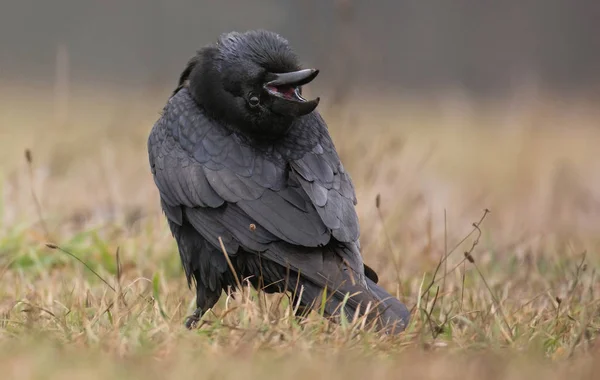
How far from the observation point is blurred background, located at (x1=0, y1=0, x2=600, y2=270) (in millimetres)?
7074

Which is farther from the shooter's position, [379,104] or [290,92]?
[379,104]

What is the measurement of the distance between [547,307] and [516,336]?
2.85 ft

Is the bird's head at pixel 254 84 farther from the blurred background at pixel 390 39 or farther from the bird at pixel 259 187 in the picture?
the blurred background at pixel 390 39

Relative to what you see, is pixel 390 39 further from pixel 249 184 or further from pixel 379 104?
pixel 249 184

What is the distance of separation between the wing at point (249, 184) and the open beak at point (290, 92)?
20 centimetres

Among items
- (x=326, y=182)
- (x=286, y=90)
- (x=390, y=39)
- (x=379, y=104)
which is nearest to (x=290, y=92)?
(x=286, y=90)

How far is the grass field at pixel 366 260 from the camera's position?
11.0ft

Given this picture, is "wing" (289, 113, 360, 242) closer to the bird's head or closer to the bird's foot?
the bird's head

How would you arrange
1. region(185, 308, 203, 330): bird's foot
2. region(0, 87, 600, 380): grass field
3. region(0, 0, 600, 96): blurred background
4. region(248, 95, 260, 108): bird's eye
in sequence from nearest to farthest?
region(0, 87, 600, 380): grass field → region(185, 308, 203, 330): bird's foot → region(248, 95, 260, 108): bird's eye → region(0, 0, 600, 96): blurred background

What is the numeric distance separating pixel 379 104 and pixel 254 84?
480 inches

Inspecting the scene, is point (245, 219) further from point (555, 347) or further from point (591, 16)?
point (591, 16)

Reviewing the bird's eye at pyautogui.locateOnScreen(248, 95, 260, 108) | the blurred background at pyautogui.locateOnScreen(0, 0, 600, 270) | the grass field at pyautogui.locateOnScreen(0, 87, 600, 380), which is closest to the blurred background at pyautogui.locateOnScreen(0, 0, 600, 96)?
the blurred background at pyautogui.locateOnScreen(0, 0, 600, 270)

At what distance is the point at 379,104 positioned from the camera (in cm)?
1650

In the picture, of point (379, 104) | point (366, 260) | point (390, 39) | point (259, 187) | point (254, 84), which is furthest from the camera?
point (390, 39)
